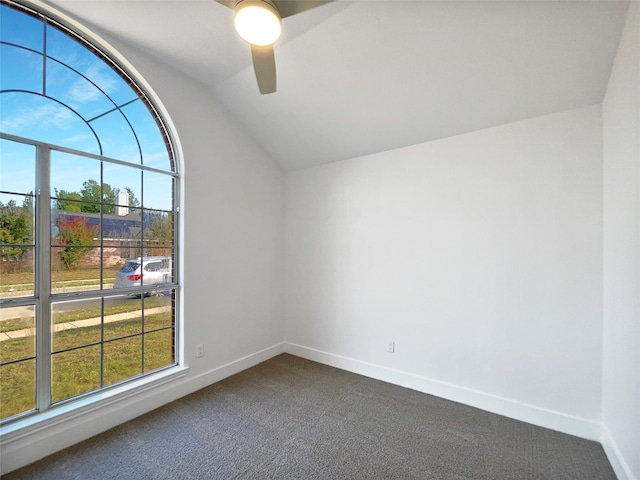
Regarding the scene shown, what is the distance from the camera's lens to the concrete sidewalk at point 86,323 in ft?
6.07

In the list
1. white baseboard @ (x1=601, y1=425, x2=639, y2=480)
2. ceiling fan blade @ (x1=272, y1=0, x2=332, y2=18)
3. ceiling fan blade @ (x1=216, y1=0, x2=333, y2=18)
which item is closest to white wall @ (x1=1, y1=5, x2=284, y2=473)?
ceiling fan blade @ (x1=216, y1=0, x2=333, y2=18)

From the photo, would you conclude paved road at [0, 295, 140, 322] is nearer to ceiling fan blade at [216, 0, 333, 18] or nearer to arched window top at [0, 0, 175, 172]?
arched window top at [0, 0, 175, 172]

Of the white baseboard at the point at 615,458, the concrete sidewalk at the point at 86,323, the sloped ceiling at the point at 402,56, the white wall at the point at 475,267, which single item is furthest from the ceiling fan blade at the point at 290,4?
the white baseboard at the point at 615,458

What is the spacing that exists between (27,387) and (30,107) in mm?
1780

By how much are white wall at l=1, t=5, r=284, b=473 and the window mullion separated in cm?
25

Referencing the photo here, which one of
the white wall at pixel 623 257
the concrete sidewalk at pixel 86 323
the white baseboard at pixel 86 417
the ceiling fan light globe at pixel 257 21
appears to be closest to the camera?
the ceiling fan light globe at pixel 257 21

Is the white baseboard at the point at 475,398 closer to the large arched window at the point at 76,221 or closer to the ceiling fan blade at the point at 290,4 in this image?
the large arched window at the point at 76,221

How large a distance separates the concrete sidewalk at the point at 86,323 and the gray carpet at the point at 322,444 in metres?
0.76

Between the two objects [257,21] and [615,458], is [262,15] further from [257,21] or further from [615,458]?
[615,458]

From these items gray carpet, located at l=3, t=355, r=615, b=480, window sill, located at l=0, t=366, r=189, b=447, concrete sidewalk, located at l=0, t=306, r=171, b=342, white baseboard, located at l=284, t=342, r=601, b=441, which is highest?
concrete sidewalk, located at l=0, t=306, r=171, b=342

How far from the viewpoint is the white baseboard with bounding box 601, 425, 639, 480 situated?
161cm

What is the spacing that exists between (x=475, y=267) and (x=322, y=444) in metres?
1.79

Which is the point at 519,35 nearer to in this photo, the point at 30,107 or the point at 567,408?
the point at 567,408

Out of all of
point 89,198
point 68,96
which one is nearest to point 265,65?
point 68,96
